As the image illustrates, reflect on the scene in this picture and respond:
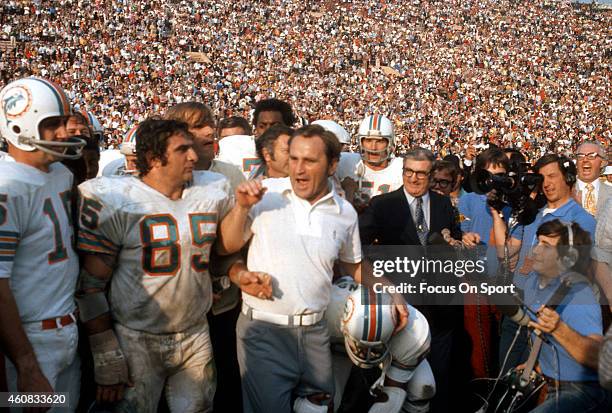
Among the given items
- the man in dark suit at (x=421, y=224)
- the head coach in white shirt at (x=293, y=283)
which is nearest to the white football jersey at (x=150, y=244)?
the head coach in white shirt at (x=293, y=283)

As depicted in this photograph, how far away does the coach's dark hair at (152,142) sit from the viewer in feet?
9.52

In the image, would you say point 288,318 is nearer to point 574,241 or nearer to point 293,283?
point 293,283

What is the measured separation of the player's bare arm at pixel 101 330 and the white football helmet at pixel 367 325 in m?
1.16

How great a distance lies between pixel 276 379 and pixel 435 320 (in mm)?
1529

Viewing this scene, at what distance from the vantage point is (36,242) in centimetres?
259

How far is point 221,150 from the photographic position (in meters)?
4.85

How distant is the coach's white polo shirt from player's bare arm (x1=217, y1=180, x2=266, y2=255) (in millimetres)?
118

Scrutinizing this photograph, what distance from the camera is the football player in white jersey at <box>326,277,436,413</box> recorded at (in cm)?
324

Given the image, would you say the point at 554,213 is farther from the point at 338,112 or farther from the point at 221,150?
the point at 338,112

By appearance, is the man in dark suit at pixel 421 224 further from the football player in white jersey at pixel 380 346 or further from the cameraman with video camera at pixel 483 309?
the football player in white jersey at pixel 380 346

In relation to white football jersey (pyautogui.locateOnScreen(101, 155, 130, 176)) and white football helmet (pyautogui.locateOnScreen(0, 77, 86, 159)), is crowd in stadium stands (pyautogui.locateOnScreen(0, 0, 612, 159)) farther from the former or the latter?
white football helmet (pyautogui.locateOnScreen(0, 77, 86, 159))

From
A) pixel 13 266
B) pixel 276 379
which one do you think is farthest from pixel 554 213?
pixel 13 266

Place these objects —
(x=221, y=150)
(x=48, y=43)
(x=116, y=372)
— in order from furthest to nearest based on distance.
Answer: (x=48, y=43)
(x=221, y=150)
(x=116, y=372)

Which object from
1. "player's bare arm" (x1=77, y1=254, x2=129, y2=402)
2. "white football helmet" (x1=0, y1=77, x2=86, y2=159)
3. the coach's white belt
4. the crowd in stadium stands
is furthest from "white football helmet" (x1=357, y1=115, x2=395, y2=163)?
the crowd in stadium stands
